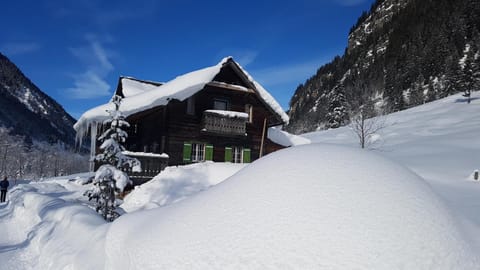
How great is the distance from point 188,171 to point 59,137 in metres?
163

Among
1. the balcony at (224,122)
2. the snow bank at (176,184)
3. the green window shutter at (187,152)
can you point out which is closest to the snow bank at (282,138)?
the balcony at (224,122)

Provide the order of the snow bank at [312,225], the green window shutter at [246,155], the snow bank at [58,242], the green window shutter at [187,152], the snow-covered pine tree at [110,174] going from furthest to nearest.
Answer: the green window shutter at [246,155] → the green window shutter at [187,152] → the snow-covered pine tree at [110,174] → the snow bank at [58,242] → the snow bank at [312,225]

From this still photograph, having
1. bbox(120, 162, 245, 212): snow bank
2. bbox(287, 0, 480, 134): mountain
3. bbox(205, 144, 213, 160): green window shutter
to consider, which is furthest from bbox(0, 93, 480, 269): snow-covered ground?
bbox(287, 0, 480, 134): mountain

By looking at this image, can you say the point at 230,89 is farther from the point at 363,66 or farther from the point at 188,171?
the point at 363,66

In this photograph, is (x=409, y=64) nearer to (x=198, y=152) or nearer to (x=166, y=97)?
(x=198, y=152)

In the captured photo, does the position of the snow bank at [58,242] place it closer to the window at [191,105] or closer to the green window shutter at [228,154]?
the window at [191,105]

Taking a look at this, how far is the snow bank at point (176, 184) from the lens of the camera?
41.7ft

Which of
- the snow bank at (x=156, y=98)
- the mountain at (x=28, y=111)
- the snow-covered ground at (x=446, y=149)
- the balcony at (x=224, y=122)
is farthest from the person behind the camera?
the mountain at (x=28, y=111)

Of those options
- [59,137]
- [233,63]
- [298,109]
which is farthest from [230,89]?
[59,137]

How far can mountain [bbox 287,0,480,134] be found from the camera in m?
58.9

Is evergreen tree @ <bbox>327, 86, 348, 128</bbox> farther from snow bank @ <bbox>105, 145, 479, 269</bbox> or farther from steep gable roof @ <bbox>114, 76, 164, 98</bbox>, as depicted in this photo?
snow bank @ <bbox>105, 145, 479, 269</bbox>

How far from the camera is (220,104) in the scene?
19.8 metres

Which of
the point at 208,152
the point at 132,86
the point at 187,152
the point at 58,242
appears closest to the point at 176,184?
the point at 187,152

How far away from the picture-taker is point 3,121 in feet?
413
